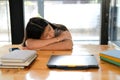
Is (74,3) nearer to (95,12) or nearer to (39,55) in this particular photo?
(95,12)

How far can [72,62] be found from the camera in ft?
3.77

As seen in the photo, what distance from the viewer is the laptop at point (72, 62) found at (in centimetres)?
109

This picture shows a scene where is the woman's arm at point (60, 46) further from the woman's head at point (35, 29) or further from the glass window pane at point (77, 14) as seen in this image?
the glass window pane at point (77, 14)

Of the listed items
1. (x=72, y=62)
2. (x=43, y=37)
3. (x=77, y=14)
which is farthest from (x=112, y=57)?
(x=77, y=14)

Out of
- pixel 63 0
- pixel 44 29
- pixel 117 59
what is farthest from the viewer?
pixel 63 0

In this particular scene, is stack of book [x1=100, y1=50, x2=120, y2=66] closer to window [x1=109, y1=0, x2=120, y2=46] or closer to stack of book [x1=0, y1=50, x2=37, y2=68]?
stack of book [x1=0, y1=50, x2=37, y2=68]

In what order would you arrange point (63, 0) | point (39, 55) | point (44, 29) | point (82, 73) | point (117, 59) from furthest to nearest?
point (63, 0) < point (44, 29) < point (39, 55) < point (117, 59) < point (82, 73)

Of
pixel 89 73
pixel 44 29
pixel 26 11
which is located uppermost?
pixel 26 11

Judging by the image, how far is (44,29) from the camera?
1522 millimetres

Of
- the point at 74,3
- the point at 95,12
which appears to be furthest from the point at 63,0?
the point at 95,12

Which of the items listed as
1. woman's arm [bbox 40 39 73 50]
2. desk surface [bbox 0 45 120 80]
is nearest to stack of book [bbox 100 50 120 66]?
desk surface [bbox 0 45 120 80]

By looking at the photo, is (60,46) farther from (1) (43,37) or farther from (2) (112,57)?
(2) (112,57)

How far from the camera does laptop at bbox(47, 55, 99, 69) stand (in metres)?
1.09

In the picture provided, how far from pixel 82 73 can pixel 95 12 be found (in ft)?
6.55
